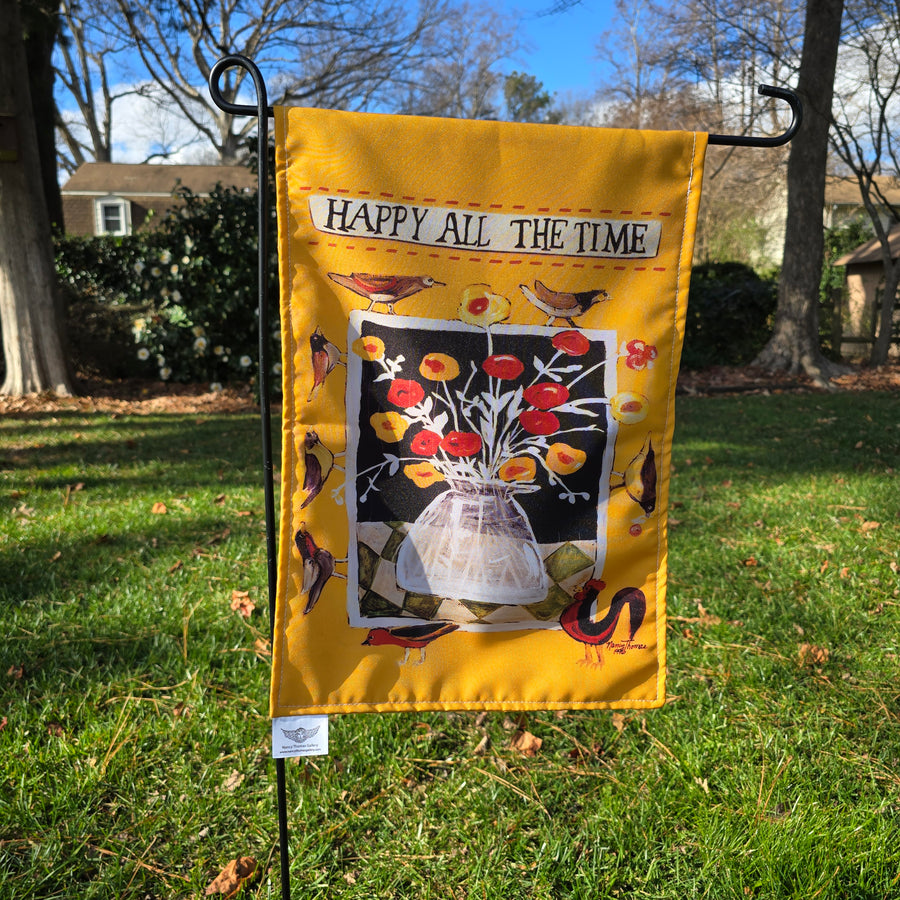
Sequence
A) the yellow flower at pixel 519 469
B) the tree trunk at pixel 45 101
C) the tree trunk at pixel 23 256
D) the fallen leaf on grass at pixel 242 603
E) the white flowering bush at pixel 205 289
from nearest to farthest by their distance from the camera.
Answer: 1. the yellow flower at pixel 519 469
2. the fallen leaf on grass at pixel 242 603
3. the tree trunk at pixel 23 256
4. the white flowering bush at pixel 205 289
5. the tree trunk at pixel 45 101

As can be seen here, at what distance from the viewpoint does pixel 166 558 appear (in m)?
3.59

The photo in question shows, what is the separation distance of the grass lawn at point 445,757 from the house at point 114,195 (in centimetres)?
3030

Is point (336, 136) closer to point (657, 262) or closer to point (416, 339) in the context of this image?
point (416, 339)

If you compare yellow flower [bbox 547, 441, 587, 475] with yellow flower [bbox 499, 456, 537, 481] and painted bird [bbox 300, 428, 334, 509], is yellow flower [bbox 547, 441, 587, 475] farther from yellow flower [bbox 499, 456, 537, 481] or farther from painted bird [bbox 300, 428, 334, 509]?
painted bird [bbox 300, 428, 334, 509]

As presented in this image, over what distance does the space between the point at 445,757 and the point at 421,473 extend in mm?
1132

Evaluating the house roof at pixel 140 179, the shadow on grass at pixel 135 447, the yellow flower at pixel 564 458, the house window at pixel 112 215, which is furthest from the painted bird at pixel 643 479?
the house window at pixel 112 215

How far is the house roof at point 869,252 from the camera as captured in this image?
65.7 feet

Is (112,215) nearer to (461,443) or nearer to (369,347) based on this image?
(369,347)

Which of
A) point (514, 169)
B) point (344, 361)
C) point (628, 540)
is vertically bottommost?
point (628, 540)

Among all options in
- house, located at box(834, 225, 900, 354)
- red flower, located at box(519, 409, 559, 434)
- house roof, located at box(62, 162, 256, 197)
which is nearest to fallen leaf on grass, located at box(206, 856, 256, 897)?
red flower, located at box(519, 409, 559, 434)

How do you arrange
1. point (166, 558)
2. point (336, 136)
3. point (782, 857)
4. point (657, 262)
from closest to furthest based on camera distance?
point (336, 136) < point (657, 262) < point (782, 857) < point (166, 558)

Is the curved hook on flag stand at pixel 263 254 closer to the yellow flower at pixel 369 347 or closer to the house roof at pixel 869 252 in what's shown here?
the yellow flower at pixel 369 347

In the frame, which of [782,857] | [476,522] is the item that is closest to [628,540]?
[476,522]

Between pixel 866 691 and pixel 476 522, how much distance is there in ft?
5.91
